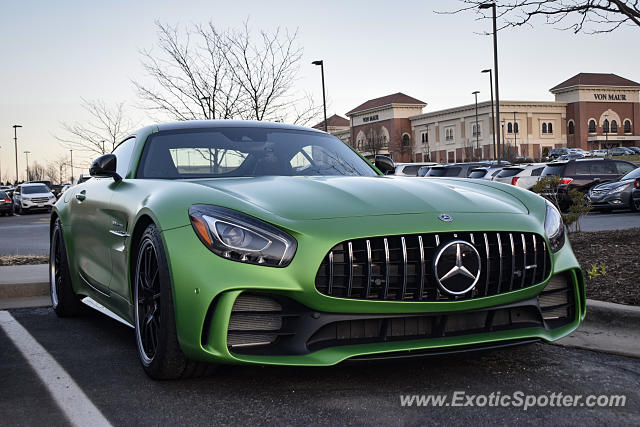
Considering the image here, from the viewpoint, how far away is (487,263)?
11.1ft

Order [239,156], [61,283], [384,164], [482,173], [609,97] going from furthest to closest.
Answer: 1. [609,97]
2. [482,173]
3. [61,283]
4. [384,164]
5. [239,156]

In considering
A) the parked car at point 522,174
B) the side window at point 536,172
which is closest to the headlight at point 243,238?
the parked car at point 522,174

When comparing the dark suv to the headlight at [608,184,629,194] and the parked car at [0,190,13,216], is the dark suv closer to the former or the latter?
the headlight at [608,184,629,194]

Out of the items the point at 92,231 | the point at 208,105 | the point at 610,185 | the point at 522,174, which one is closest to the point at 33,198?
the point at 208,105

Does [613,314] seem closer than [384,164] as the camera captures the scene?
Yes

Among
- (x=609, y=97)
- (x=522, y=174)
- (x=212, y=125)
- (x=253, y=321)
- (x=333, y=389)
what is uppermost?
(x=609, y=97)

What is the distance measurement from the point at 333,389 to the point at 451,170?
21.7 m

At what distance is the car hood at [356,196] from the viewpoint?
3.47m

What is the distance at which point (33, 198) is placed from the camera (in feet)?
122

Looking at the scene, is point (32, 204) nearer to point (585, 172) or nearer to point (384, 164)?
point (585, 172)

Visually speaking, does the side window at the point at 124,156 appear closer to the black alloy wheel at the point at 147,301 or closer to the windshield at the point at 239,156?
the windshield at the point at 239,156

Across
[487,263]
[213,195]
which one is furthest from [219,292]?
[487,263]

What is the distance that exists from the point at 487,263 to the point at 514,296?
23 cm

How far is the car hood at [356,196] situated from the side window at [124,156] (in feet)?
3.46
